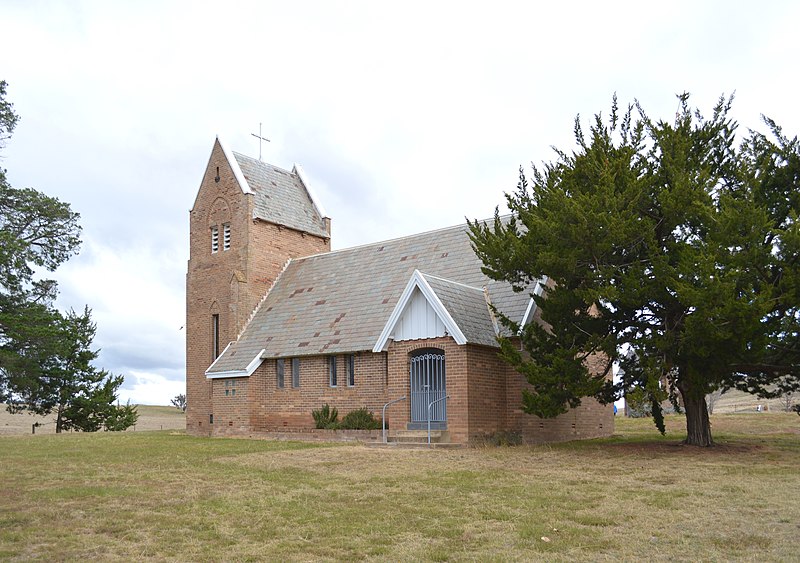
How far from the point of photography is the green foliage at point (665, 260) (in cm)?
1638

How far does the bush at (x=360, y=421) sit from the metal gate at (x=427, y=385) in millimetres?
2061

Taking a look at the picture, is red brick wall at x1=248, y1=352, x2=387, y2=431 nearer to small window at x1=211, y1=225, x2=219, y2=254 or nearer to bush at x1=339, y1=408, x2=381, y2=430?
bush at x1=339, y1=408, x2=381, y2=430

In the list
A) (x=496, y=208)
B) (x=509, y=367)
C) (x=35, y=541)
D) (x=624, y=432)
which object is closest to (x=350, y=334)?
(x=509, y=367)

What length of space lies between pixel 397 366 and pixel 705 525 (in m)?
14.5

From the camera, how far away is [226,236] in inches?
1346

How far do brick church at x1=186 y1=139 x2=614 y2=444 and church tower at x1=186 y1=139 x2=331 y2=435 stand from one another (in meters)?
0.06

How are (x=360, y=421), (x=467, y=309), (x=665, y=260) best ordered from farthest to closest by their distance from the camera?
1. (x=360, y=421)
2. (x=467, y=309)
3. (x=665, y=260)

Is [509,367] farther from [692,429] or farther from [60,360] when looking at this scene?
[60,360]

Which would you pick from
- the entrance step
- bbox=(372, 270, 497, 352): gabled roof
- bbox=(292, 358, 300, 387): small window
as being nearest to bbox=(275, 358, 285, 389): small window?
bbox=(292, 358, 300, 387): small window

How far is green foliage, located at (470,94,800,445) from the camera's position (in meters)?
16.4

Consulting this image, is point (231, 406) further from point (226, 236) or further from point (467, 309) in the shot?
point (467, 309)

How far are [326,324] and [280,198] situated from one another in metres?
10.1

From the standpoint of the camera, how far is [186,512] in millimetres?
10328

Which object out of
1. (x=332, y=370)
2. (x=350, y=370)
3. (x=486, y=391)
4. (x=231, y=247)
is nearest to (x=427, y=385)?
(x=486, y=391)
